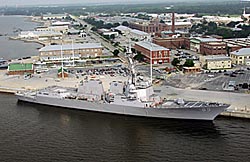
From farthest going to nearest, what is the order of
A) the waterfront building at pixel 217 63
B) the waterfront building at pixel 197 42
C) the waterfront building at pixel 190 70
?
the waterfront building at pixel 197 42, the waterfront building at pixel 217 63, the waterfront building at pixel 190 70

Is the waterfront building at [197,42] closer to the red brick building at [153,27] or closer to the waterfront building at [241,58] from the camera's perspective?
the waterfront building at [241,58]

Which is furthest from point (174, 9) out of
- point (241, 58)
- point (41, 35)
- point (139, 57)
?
point (241, 58)

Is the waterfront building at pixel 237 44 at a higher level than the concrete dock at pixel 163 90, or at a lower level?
higher

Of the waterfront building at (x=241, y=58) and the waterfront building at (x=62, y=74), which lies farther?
the waterfront building at (x=241, y=58)

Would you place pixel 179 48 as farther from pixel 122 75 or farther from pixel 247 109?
pixel 247 109

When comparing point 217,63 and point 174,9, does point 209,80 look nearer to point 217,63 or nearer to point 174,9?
point 217,63

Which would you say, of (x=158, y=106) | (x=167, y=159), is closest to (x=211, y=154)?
(x=167, y=159)

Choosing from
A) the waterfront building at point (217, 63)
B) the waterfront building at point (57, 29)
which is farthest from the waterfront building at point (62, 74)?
the waterfront building at point (57, 29)

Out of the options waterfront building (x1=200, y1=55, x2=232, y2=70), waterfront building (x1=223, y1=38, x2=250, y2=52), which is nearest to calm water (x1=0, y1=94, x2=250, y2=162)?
waterfront building (x1=200, y1=55, x2=232, y2=70)
